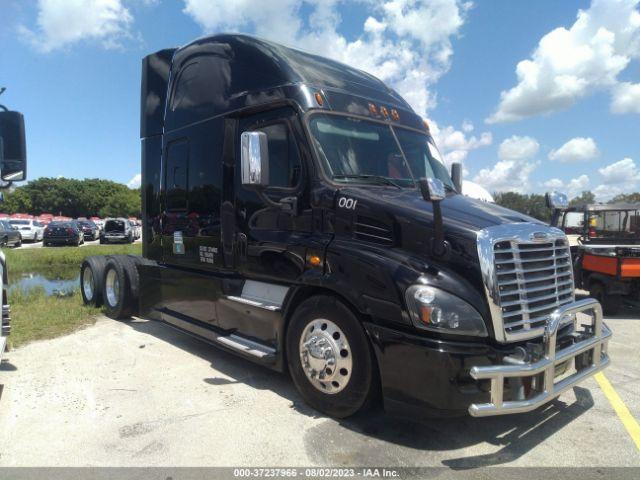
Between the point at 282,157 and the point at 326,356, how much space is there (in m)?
1.83

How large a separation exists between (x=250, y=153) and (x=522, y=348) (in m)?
2.62

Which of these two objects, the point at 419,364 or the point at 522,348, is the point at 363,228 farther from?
the point at 522,348

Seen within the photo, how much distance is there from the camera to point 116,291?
7941 millimetres

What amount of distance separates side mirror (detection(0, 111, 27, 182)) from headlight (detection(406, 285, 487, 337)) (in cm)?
364

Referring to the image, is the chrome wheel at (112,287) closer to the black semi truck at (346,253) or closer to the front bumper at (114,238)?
the black semi truck at (346,253)

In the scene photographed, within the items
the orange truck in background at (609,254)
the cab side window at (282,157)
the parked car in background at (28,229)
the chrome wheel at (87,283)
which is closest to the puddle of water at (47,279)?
the chrome wheel at (87,283)

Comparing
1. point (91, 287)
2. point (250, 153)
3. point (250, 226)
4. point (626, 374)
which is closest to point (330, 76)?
point (250, 153)

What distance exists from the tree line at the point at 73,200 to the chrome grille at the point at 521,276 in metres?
107

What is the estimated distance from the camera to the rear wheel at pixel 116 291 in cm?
763

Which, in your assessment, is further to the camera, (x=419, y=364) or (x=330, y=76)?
(x=330, y=76)

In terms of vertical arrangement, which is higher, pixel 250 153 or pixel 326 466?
pixel 250 153

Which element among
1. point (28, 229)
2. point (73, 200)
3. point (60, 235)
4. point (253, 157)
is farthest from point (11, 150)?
point (73, 200)

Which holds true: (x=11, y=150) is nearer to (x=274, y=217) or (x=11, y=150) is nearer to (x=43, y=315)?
(x=274, y=217)

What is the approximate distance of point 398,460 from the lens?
11.4 ft
